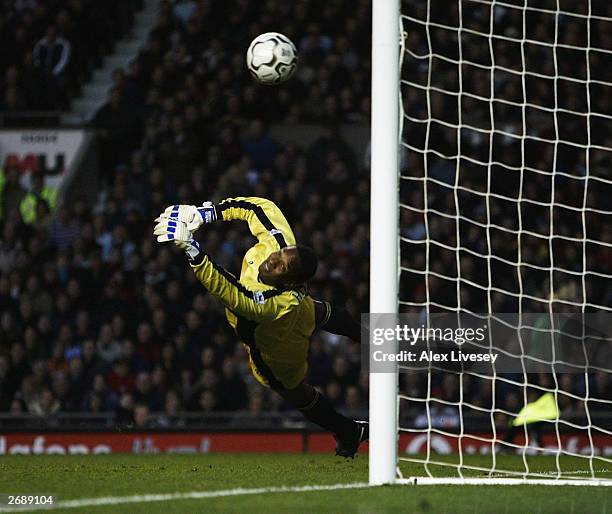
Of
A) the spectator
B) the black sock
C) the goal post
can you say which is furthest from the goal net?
the spectator

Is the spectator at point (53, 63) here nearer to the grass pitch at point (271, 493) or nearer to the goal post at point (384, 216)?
the grass pitch at point (271, 493)

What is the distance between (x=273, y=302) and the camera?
25.2 ft

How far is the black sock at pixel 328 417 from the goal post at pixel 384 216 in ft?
4.29

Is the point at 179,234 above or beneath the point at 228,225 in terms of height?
beneath

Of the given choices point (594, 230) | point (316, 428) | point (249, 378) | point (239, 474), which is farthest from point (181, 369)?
point (239, 474)

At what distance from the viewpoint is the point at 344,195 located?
14.5m

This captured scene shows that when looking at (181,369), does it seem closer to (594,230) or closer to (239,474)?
(594,230)

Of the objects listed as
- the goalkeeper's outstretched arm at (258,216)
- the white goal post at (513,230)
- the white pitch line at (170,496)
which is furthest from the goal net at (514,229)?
the white pitch line at (170,496)

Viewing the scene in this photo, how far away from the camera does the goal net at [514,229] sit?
11.4m

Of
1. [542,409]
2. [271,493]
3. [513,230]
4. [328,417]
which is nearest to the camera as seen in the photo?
[271,493]

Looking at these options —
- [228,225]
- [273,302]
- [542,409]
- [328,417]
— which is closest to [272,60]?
[273,302]

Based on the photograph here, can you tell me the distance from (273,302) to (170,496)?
70.1 inches

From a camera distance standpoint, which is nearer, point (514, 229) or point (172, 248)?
point (514, 229)

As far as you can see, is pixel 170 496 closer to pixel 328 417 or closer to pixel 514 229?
pixel 328 417
